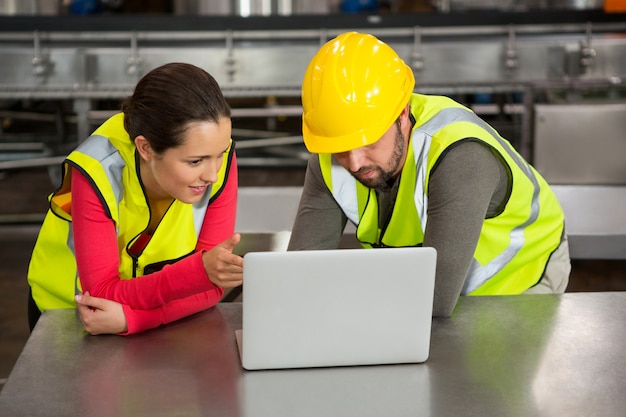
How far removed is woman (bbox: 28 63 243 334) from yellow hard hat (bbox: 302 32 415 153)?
192 millimetres

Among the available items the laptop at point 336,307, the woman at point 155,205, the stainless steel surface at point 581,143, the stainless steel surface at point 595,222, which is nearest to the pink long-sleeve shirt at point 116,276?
the woman at point 155,205

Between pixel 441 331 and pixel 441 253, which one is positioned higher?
pixel 441 253

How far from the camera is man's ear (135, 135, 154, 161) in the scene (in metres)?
Result: 1.75

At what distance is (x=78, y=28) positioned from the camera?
15.8 feet

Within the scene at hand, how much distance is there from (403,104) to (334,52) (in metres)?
0.17

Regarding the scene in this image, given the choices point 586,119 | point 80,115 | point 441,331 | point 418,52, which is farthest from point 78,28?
point 441,331

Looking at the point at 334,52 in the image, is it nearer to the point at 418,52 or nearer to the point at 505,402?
the point at 505,402

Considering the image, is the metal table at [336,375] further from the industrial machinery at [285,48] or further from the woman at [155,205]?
the industrial machinery at [285,48]

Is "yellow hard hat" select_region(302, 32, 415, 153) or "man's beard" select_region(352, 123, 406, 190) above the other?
"yellow hard hat" select_region(302, 32, 415, 153)

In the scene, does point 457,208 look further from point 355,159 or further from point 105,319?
point 105,319

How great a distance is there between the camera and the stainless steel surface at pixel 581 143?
3807mm

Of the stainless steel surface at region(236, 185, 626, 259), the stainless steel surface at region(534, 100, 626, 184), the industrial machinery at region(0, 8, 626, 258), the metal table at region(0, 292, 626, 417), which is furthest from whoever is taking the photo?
the industrial machinery at region(0, 8, 626, 258)

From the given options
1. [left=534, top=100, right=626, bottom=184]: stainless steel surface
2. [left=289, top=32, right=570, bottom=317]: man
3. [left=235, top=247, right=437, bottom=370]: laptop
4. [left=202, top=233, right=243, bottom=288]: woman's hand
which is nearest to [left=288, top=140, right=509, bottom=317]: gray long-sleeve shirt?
[left=289, top=32, right=570, bottom=317]: man

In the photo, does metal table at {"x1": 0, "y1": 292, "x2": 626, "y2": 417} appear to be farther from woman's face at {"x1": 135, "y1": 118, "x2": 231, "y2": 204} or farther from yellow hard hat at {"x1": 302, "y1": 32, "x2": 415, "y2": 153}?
yellow hard hat at {"x1": 302, "y1": 32, "x2": 415, "y2": 153}
